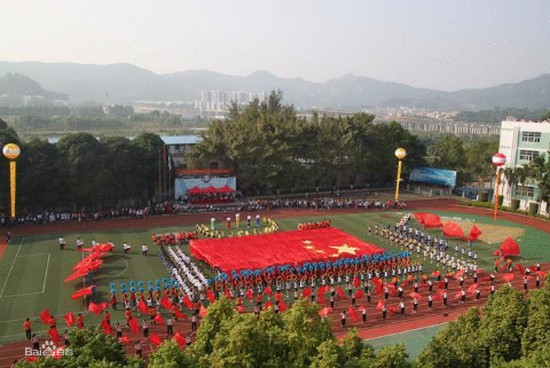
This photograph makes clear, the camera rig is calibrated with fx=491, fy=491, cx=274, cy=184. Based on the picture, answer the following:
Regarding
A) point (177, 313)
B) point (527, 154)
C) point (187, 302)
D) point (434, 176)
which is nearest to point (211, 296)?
point (187, 302)

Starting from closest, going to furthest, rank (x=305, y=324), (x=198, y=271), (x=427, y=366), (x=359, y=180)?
(x=427, y=366) < (x=305, y=324) < (x=198, y=271) < (x=359, y=180)

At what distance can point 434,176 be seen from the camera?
2207 inches

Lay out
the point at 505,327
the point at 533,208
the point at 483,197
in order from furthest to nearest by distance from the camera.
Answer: the point at 483,197
the point at 533,208
the point at 505,327

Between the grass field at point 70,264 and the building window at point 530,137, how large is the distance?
10.3 m

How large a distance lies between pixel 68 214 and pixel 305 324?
101ft

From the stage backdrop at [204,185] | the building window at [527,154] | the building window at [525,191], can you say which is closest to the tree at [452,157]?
the building window at [525,191]

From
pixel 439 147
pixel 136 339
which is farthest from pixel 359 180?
pixel 136 339

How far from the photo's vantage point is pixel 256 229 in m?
36.4

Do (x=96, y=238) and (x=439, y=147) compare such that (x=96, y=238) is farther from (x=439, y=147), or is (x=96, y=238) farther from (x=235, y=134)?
(x=439, y=147)

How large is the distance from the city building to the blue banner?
6504 millimetres

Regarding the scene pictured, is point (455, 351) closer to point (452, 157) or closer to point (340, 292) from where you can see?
point (340, 292)

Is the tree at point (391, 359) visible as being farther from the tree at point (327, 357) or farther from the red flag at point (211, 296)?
the red flag at point (211, 296)

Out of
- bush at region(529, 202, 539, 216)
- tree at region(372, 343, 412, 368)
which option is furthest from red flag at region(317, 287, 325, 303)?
bush at region(529, 202, 539, 216)

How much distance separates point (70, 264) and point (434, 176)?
41388 mm
